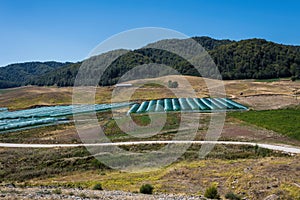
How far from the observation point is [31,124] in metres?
67.9

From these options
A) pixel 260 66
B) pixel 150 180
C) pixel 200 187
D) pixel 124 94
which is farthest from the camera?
pixel 260 66

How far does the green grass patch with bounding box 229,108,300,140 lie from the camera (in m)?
50.4

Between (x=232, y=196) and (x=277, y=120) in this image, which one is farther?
(x=277, y=120)

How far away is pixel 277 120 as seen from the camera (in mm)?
60406

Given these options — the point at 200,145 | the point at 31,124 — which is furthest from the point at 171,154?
the point at 31,124

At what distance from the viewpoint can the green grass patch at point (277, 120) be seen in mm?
50438

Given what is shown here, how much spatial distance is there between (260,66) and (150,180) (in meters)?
167

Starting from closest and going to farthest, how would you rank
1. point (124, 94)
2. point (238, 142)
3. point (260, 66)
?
point (238, 142) → point (124, 94) → point (260, 66)

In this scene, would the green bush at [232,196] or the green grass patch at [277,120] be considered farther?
the green grass patch at [277,120]

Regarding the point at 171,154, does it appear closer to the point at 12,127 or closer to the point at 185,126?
the point at 185,126

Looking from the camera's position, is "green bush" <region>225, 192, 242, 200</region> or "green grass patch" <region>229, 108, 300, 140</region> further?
"green grass patch" <region>229, 108, 300, 140</region>

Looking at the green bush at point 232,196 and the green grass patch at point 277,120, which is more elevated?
the green grass patch at point 277,120

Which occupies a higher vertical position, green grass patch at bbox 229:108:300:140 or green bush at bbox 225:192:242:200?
green grass patch at bbox 229:108:300:140

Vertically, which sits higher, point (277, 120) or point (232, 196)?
point (277, 120)
